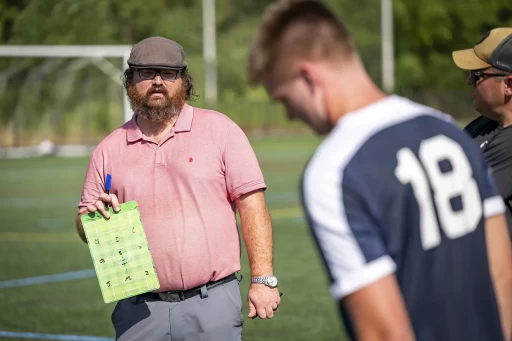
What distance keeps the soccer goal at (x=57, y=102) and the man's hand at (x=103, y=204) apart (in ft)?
94.2

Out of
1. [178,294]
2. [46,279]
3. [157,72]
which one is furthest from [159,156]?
[46,279]

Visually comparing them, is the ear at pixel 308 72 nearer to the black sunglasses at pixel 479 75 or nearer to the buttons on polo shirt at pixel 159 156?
the black sunglasses at pixel 479 75

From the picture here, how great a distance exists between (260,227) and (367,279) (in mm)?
2356

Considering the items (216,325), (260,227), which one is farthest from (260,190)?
(216,325)

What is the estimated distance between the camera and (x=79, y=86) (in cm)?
3753

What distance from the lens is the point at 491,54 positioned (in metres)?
4.64

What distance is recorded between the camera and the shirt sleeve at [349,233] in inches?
104

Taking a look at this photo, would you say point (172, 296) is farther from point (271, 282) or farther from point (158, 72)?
point (158, 72)

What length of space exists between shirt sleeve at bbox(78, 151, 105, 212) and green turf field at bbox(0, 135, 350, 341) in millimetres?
3917

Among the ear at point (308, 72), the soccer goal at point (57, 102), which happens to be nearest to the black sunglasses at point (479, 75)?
the ear at point (308, 72)

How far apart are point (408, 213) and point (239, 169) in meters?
2.29

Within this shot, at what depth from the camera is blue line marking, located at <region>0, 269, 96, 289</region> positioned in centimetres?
1155

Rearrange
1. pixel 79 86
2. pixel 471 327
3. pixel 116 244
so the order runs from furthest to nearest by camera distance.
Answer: pixel 79 86 < pixel 116 244 < pixel 471 327

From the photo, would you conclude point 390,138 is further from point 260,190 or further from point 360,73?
point 260,190
